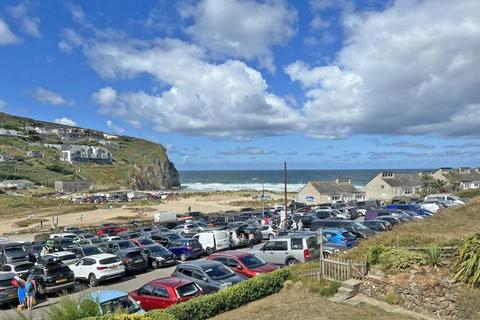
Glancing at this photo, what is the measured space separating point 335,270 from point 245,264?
15.0 ft

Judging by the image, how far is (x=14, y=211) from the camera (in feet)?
273

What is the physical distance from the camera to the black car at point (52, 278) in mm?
19766

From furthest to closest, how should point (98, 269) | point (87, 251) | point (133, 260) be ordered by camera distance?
point (87, 251) → point (133, 260) → point (98, 269)

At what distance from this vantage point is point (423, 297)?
1248 centimetres

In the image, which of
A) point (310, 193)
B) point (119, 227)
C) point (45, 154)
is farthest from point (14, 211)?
point (45, 154)

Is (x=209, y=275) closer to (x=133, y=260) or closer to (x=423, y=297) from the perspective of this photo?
(x=423, y=297)

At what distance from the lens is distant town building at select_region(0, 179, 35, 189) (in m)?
118

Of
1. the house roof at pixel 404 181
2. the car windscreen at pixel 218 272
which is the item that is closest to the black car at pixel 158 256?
the car windscreen at pixel 218 272

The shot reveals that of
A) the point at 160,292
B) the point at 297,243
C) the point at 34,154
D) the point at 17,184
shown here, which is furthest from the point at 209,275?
the point at 34,154

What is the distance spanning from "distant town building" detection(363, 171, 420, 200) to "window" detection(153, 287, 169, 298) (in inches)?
2640

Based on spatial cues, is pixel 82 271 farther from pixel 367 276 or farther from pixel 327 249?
pixel 367 276

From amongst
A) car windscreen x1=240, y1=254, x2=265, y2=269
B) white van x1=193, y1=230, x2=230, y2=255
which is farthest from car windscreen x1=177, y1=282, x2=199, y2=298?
white van x1=193, y1=230, x2=230, y2=255

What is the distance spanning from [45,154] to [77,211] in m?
108

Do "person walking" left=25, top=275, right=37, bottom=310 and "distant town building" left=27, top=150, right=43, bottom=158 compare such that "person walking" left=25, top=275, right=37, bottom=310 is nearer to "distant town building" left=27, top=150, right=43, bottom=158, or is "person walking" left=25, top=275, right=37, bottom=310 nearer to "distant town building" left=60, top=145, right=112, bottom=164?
"distant town building" left=27, top=150, right=43, bottom=158
